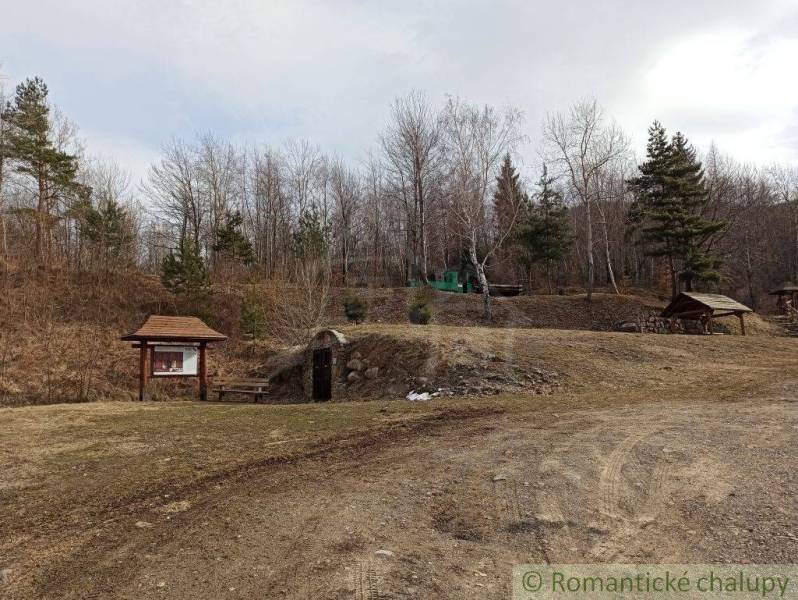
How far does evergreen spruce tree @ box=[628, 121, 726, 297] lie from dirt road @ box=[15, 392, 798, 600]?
27.9 m

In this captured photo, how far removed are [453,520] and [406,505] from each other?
0.57 m

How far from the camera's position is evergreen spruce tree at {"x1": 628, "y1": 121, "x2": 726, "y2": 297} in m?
31.5

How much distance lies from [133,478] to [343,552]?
3.66 m

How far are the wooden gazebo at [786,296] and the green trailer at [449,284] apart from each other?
20.9 metres

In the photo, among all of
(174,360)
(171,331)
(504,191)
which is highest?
(504,191)

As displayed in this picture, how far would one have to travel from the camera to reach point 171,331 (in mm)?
17938

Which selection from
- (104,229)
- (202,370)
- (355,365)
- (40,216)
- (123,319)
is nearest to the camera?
(355,365)

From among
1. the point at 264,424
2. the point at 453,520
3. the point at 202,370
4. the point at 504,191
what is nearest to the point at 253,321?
the point at 202,370

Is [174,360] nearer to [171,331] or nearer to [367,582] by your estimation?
[171,331]

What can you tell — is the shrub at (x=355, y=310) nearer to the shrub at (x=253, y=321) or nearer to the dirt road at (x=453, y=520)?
the shrub at (x=253, y=321)

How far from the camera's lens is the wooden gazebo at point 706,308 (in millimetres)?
23797

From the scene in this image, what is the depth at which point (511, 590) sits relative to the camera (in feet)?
11.2

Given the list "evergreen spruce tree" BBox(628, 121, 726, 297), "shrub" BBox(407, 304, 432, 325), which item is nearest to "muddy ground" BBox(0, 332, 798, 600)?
"shrub" BBox(407, 304, 432, 325)

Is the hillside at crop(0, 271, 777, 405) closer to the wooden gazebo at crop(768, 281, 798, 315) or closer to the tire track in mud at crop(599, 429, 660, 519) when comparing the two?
the wooden gazebo at crop(768, 281, 798, 315)
